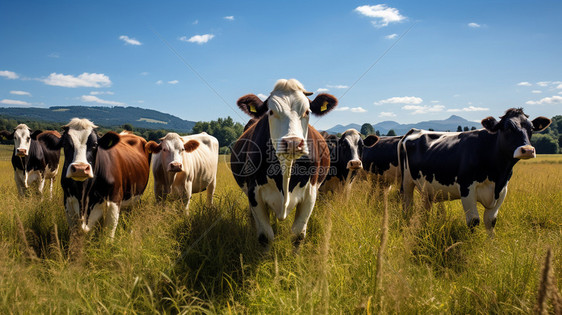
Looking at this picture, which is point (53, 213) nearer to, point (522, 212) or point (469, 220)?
point (469, 220)

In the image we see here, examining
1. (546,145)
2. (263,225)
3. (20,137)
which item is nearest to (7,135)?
(20,137)

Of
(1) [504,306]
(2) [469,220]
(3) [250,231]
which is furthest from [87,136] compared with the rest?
(2) [469,220]

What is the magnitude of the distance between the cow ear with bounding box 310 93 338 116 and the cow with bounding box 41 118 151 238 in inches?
107

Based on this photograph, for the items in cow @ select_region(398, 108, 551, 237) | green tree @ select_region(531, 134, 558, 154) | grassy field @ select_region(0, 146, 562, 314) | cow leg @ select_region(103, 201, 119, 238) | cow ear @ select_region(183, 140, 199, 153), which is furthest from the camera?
green tree @ select_region(531, 134, 558, 154)

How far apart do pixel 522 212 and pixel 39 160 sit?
444 inches

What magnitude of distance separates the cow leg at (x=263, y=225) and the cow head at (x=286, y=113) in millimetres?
868

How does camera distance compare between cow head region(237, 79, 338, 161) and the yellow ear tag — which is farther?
the yellow ear tag

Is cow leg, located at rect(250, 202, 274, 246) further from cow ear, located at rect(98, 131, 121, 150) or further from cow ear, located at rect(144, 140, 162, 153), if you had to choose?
cow ear, located at rect(144, 140, 162, 153)

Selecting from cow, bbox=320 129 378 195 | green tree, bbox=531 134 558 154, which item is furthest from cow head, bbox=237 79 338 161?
green tree, bbox=531 134 558 154

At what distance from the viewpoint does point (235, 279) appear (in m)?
3.57

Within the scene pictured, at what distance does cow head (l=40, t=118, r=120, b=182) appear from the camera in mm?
3865

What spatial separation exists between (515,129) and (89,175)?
228 inches

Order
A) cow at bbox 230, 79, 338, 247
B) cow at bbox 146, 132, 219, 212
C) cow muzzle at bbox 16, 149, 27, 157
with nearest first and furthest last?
cow at bbox 230, 79, 338, 247
cow at bbox 146, 132, 219, 212
cow muzzle at bbox 16, 149, 27, 157

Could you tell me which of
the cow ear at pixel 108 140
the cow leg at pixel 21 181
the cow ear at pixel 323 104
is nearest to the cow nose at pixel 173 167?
the cow ear at pixel 108 140
